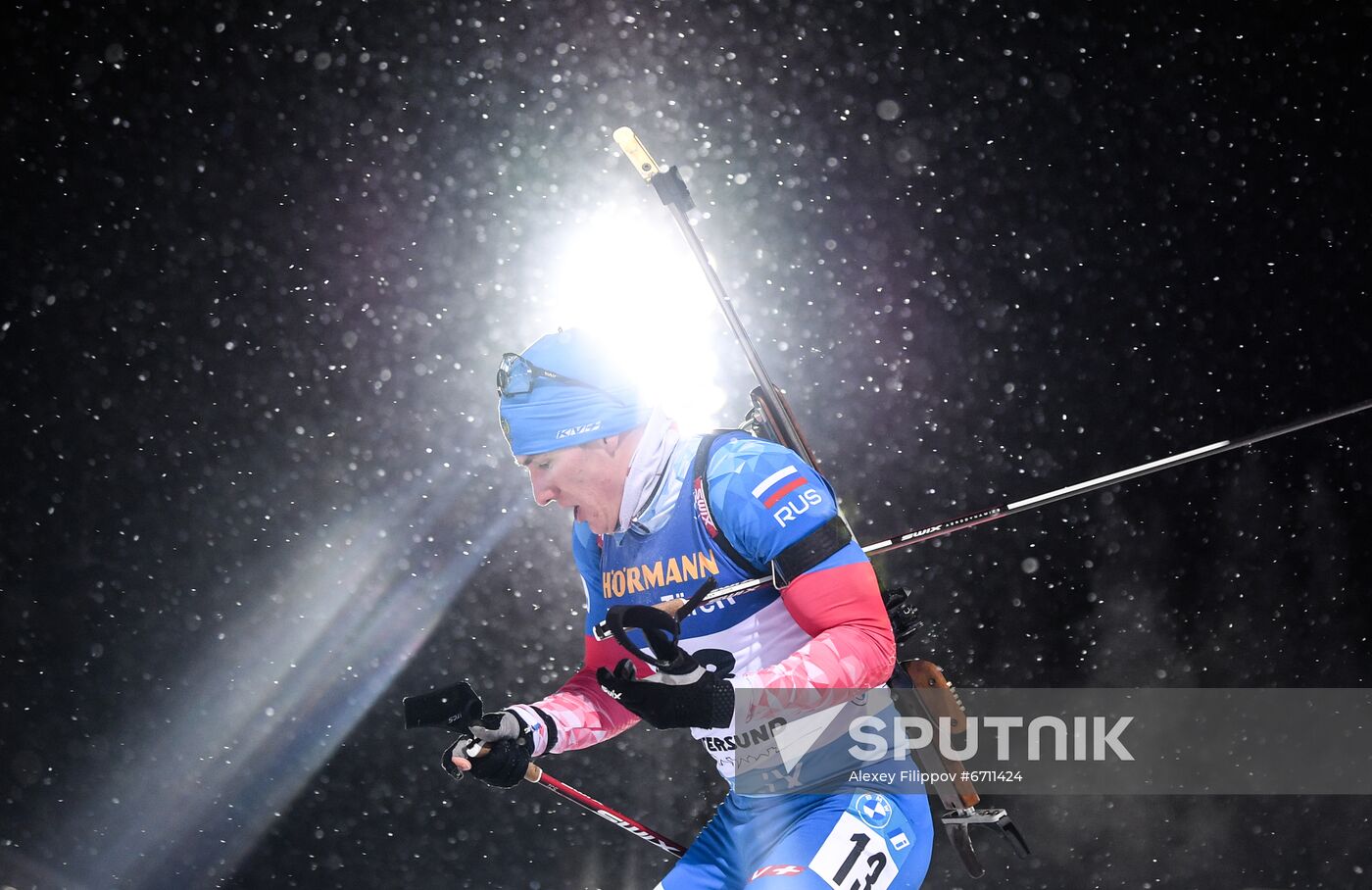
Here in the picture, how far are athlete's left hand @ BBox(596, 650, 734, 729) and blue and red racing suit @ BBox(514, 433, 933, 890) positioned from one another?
3 centimetres

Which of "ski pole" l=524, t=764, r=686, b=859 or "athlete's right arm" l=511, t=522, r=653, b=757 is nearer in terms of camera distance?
"athlete's right arm" l=511, t=522, r=653, b=757

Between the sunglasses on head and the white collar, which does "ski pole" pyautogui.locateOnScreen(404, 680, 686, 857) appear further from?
the sunglasses on head

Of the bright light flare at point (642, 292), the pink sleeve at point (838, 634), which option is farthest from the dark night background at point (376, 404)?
the pink sleeve at point (838, 634)

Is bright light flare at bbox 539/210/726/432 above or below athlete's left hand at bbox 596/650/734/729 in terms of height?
above

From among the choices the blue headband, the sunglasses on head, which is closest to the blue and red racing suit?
the blue headband

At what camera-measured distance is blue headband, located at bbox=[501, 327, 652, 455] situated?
6.75ft

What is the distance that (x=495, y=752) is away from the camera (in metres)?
2.02

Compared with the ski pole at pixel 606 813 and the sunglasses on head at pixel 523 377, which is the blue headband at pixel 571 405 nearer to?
the sunglasses on head at pixel 523 377

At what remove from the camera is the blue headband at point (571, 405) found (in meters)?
2.06

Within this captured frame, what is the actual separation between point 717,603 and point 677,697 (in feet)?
1.23

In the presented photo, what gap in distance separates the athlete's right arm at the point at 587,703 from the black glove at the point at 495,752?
55 millimetres

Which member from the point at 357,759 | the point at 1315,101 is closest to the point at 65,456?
the point at 357,759

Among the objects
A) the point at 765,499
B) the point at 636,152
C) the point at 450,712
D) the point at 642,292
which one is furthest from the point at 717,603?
the point at 642,292

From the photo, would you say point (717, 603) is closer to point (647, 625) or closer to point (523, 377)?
point (647, 625)
